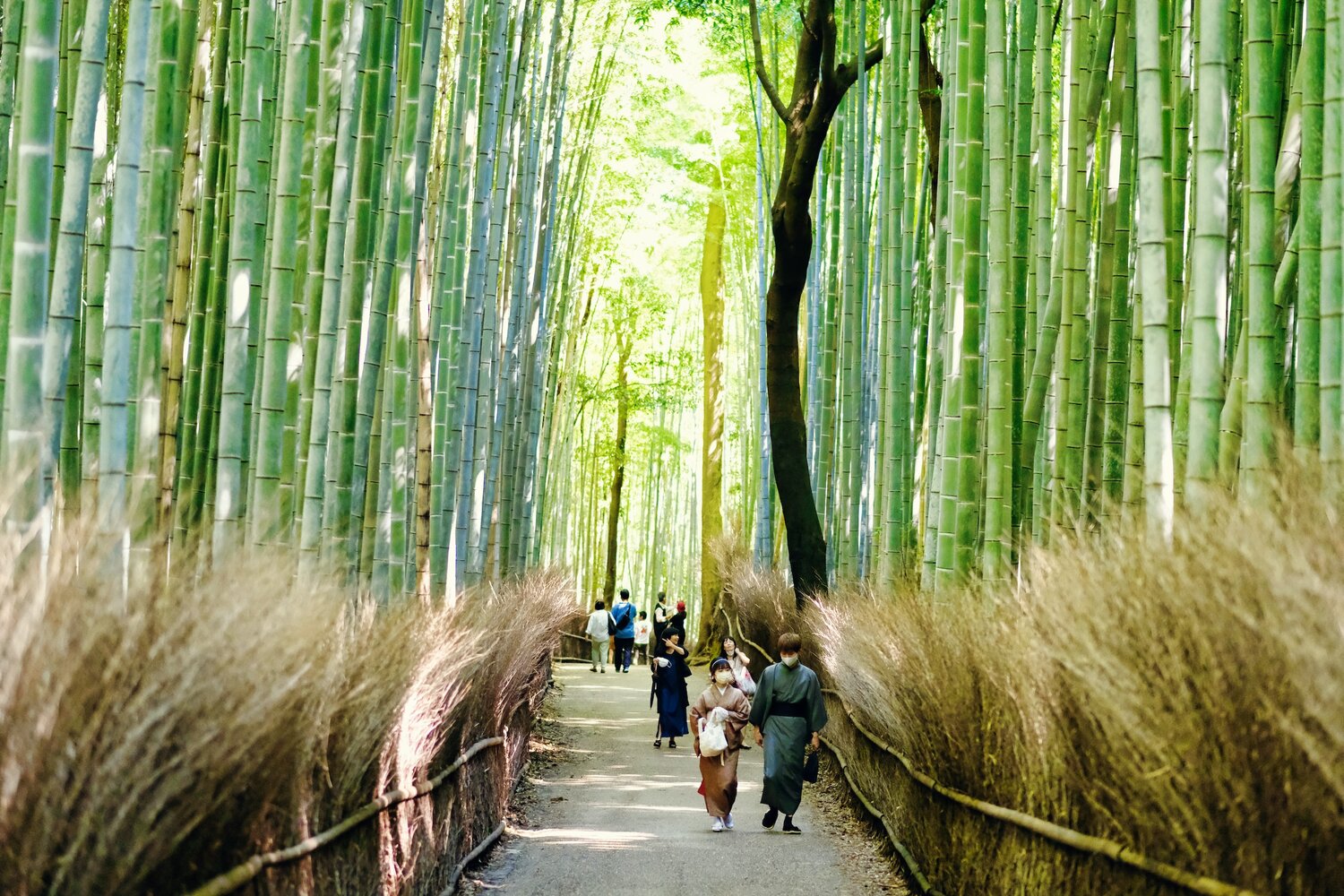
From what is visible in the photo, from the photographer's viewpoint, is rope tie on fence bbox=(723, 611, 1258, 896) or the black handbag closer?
rope tie on fence bbox=(723, 611, 1258, 896)

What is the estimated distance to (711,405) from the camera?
1888cm

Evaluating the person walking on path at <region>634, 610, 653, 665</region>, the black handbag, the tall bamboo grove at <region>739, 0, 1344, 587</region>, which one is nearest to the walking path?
the black handbag

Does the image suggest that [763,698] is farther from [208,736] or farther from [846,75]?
[208,736]

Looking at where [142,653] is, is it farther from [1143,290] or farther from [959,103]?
[959,103]

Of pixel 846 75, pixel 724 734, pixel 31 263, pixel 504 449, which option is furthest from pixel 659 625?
pixel 31 263

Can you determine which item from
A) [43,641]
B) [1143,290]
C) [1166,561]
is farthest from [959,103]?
[43,641]

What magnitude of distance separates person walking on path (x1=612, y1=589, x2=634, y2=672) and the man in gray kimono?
9.18 m

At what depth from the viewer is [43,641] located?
2.21m

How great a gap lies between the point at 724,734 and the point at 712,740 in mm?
120

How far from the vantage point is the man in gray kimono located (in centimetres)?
728

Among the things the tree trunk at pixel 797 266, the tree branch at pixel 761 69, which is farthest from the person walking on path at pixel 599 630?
the tree branch at pixel 761 69

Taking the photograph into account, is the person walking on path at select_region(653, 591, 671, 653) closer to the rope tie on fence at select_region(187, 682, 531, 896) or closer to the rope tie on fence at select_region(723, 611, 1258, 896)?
the rope tie on fence at select_region(187, 682, 531, 896)

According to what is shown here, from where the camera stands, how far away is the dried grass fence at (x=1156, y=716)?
92.7 inches

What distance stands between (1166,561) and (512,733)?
5605mm
